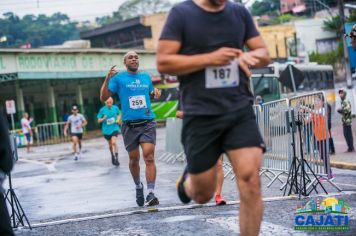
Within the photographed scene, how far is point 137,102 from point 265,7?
370 ft

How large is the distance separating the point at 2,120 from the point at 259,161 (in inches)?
66.9

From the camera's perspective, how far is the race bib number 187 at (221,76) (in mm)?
4680

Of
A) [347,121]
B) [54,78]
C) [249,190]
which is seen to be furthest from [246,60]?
[54,78]

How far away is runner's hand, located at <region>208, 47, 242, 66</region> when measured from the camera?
4.58m

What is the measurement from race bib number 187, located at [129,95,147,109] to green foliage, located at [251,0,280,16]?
362 feet

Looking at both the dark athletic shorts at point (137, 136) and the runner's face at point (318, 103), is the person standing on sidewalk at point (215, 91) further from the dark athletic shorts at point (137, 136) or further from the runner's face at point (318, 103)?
the runner's face at point (318, 103)

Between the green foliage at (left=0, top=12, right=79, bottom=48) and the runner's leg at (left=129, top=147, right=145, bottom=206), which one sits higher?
the green foliage at (left=0, top=12, right=79, bottom=48)

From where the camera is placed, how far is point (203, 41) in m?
4.79

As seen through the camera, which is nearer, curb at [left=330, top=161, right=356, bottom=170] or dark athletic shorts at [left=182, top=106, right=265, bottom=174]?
dark athletic shorts at [left=182, top=106, right=265, bottom=174]

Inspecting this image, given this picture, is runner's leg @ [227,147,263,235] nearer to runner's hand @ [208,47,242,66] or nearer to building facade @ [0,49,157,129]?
runner's hand @ [208,47,242,66]

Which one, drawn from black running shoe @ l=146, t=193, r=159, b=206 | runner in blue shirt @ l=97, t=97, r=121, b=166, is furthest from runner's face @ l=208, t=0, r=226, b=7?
runner in blue shirt @ l=97, t=97, r=121, b=166

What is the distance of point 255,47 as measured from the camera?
494 centimetres

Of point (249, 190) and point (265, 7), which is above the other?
point (265, 7)

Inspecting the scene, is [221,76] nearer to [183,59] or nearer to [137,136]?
[183,59]
